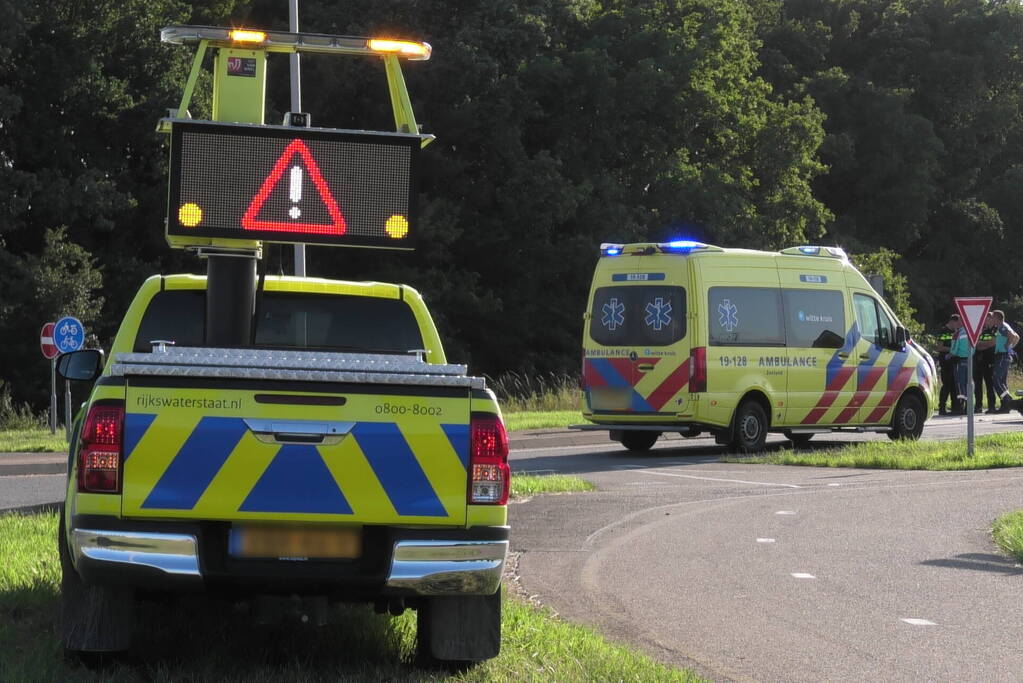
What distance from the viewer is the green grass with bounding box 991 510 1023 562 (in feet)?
33.9

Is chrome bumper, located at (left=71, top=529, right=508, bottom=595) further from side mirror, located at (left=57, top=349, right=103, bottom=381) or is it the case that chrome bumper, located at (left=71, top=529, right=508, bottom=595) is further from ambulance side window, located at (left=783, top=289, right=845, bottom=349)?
ambulance side window, located at (left=783, top=289, right=845, bottom=349)

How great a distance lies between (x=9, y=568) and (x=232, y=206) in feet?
10.1

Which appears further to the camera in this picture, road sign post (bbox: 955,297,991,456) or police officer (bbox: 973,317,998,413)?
police officer (bbox: 973,317,998,413)

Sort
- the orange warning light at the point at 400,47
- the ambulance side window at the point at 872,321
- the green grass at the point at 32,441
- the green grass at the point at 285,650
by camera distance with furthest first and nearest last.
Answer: the green grass at the point at 32,441 → the ambulance side window at the point at 872,321 → the orange warning light at the point at 400,47 → the green grass at the point at 285,650

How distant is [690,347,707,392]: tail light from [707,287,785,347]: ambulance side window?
230 mm

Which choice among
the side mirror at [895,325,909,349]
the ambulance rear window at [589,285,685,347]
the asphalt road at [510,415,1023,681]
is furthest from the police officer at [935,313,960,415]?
the asphalt road at [510,415,1023,681]

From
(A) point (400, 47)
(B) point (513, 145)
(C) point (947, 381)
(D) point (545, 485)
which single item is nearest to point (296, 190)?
(A) point (400, 47)

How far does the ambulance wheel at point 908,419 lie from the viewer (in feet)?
70.3

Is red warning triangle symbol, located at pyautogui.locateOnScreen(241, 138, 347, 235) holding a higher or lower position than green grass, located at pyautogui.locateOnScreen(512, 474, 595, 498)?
higher

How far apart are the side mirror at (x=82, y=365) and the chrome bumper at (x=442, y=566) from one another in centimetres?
250

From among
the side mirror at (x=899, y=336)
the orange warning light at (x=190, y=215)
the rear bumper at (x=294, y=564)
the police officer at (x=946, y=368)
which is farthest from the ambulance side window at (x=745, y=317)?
the rear bumper at (x=294, y=564)

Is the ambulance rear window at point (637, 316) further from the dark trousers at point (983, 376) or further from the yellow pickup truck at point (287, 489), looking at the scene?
the yellow pickup truck at point (287, 489)

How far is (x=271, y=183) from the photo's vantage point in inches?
262

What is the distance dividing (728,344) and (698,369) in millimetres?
597
